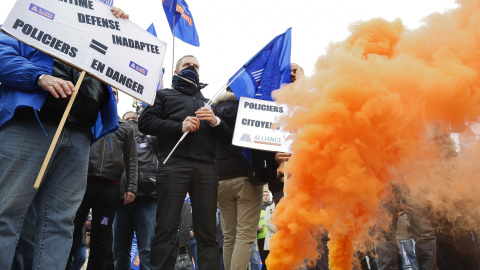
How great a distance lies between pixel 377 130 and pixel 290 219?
848 mm

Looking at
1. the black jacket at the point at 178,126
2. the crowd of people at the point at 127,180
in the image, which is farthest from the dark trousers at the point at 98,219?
the black jacket at the point at 178,126

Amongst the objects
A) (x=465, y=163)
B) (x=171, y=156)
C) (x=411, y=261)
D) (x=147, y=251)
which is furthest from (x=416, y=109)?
(x=411, y=261)

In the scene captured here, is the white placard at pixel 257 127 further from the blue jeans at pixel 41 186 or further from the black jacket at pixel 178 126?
the blue jeans at pixel 41 186

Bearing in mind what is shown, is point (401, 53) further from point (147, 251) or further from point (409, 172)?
point (147, 251)

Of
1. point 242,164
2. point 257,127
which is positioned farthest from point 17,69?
point 257,127

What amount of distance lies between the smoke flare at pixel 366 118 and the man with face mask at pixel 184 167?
1548 millimetres

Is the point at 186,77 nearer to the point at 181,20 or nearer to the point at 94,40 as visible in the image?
the point at 94,40

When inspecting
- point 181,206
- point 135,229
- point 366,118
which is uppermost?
point 366,118

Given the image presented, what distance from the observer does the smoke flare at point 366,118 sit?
2252 mm

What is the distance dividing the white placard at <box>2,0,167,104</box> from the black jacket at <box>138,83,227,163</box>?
0.56m

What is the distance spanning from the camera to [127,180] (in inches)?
194

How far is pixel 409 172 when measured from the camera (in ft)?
9.32

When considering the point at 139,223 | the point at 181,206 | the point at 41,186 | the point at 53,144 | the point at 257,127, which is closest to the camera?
the point at 53,144

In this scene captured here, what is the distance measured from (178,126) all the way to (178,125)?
0.04 feet
